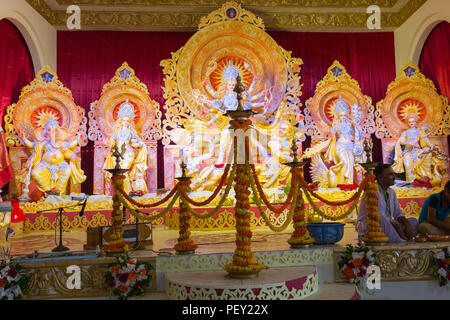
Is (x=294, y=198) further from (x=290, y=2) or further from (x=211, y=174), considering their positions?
(x=290, y=2)

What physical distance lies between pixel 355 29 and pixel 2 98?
7.73m

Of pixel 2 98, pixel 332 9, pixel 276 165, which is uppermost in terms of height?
pixel 332 9

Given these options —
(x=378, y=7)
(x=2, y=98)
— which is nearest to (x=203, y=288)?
(x=2, y=98)

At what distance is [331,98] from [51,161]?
601cm

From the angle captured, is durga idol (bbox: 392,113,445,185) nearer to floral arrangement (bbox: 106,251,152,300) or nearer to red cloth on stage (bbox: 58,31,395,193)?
red cloth on stage (bbox: 58,31,395,193)

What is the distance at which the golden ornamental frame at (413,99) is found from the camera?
28.5 feet

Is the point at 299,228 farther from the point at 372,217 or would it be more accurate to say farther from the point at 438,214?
the point at 438,214

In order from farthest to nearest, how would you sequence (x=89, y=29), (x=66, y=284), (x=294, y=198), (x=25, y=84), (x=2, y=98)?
(x=89, y=29), (x=25, y=84), (x=2, y=98), (x=294, y=198), (x=66, y=284)

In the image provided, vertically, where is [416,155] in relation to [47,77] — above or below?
below

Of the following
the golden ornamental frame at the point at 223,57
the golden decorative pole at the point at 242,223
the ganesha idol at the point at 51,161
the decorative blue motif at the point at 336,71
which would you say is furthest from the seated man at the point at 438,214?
the ganesha idol at the point at 51,161

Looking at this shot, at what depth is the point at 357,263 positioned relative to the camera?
4094 mm

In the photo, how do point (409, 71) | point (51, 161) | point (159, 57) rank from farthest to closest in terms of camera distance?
1. point (159, 57)
2. point (409, 71)
3. point (51, 161)

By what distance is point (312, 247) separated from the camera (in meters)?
4.48

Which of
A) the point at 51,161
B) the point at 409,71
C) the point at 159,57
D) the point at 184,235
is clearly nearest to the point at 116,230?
the point at 184,235
